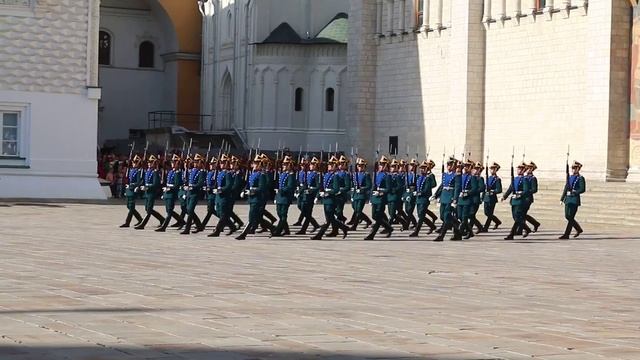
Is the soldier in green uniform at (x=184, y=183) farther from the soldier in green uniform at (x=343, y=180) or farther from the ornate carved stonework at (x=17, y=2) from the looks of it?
the ornate carved stonework at (x=17, y=2)

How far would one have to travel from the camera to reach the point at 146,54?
64.3m

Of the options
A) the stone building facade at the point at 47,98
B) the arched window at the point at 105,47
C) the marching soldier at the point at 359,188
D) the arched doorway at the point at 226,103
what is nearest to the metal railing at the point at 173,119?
the arched doorway at the point at 226,103

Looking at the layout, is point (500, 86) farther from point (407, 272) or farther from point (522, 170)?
point (407, 272)

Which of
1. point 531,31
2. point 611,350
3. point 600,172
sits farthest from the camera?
point 531,31

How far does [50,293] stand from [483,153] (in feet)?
105

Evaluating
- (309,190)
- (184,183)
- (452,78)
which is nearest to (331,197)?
(309,190)

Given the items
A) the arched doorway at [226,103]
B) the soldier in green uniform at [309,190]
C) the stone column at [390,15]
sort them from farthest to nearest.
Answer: the arched doorway at [226,103], the stone column at [390,15], the soldier in green uniform at [309,190]

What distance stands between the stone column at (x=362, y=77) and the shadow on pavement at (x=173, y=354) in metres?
40.4

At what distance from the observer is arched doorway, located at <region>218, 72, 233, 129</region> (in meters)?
59.8

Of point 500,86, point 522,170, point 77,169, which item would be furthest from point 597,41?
point 77,169

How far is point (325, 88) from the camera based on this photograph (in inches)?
2210

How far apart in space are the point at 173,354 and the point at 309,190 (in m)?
17.5

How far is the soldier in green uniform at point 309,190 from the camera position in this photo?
1062 inches

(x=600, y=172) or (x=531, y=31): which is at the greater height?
(x=531, y=31)
